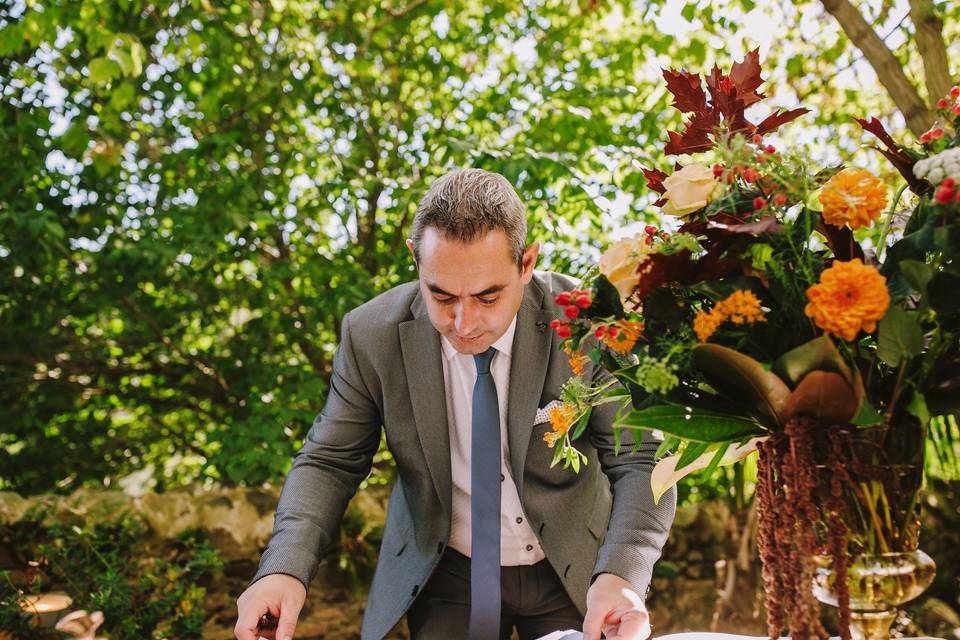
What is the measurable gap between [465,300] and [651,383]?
762mm

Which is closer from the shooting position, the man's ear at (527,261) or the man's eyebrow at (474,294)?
the man's eyebrow at (474,294)

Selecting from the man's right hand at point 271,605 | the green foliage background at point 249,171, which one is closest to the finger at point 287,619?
the man's right hand at point 271,605

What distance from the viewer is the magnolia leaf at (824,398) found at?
3.28 feet

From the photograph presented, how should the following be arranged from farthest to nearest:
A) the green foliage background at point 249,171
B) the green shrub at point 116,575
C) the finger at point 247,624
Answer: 1. the green foliage background at point 249,171
2. the green shrub at point 116,575
3. the finger at point 247,624

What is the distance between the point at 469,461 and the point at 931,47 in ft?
5.97

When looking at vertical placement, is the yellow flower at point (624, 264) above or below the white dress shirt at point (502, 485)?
above

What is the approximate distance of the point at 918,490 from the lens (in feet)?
3.64

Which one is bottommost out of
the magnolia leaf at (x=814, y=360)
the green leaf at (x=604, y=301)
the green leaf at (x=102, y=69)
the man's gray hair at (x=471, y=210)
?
the magnolia leaf at (x=814, y=360)

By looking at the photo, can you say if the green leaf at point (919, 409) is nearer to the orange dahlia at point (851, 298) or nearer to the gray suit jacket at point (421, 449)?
the orange dahlia at point (851, 298)

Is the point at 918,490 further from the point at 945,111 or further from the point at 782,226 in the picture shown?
the point at 945,111

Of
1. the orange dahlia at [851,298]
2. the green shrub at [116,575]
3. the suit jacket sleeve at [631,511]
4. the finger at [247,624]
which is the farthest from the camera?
the green shrub at [116,575]

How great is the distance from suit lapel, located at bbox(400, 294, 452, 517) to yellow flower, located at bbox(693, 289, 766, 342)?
1.10m

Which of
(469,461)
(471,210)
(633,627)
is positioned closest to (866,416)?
(633,627)

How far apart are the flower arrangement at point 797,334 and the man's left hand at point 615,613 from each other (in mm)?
348
